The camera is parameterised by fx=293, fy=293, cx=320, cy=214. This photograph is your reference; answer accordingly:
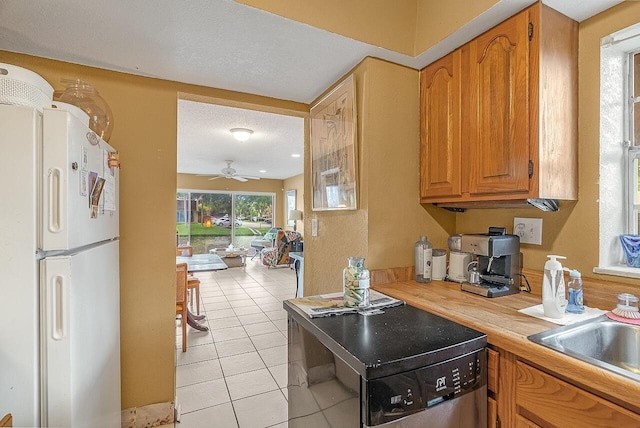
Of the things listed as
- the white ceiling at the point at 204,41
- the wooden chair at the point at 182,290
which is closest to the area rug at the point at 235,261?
the wooden chair at the point at 182,290

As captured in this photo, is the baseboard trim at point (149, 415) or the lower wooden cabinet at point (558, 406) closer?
the lower wooden cabinet at point (558, 406)

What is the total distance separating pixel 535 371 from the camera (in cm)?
93

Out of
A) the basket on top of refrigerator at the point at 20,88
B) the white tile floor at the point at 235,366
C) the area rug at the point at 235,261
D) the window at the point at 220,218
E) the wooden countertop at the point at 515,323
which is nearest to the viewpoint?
the wooden countertop at the point at 515,323

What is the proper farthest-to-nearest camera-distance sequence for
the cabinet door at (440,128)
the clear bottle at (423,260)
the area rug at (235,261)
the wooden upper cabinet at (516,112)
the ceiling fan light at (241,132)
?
the area rug at (235,261) < the ceiling fan light at (241,132) < the clear bottle at (423,260) < the cabinet door at (440,128) < the wooden upper cabinet at (516,112)

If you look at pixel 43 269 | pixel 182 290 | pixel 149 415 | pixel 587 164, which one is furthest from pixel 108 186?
pixel 587 164

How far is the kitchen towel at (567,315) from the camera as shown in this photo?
3.67 feet

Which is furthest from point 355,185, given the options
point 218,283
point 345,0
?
point 218,283

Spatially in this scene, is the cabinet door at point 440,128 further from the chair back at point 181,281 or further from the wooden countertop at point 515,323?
the chair back at point 181,281

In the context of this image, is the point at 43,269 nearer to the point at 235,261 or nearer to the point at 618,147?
the point at 618,147

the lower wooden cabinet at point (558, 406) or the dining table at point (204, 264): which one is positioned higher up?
the lower wooden cabinet at point (558, 406)

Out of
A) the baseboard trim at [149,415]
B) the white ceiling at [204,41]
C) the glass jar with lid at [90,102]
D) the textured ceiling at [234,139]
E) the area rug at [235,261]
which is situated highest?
the textured ceiling at [234,139]

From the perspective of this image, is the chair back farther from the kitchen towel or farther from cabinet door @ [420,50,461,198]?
the kitchen towel

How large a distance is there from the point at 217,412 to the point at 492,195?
7.10ft

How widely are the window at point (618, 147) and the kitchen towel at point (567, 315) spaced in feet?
0.67
